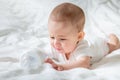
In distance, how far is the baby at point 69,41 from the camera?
3.81 ft

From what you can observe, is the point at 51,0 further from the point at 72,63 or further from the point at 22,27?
the point at 72,63

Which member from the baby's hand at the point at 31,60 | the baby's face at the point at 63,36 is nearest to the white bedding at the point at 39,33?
the baby's hand at the point at 31,60

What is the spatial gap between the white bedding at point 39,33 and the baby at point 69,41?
46mm

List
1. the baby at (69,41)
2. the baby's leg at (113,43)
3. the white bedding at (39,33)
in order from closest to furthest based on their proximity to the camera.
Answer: the white bedding at (39,33) → the baby at (69,41) → the baby's leg at (113,43)

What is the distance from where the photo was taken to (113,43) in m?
1.34

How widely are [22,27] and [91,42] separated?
411 millimetres

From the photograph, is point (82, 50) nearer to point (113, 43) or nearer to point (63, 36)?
point (63, 36)

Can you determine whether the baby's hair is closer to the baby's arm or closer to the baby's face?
the baby's face

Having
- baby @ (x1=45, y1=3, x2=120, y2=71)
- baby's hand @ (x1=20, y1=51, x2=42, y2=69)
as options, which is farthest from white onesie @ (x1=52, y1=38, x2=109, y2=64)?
baby's hand @ (x1=20, y1=51, x2=42, y2=69)

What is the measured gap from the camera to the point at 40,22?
1.62 m

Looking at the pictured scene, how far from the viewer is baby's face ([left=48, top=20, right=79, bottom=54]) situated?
3.82 ft

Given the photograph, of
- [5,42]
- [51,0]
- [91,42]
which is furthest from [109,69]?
[51,0]

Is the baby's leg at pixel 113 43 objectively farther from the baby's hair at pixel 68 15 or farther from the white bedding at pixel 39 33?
the baby's hair at pixel 68 15

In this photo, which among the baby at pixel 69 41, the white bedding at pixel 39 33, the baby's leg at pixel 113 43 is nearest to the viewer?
the white bedding at pixel 39 33
